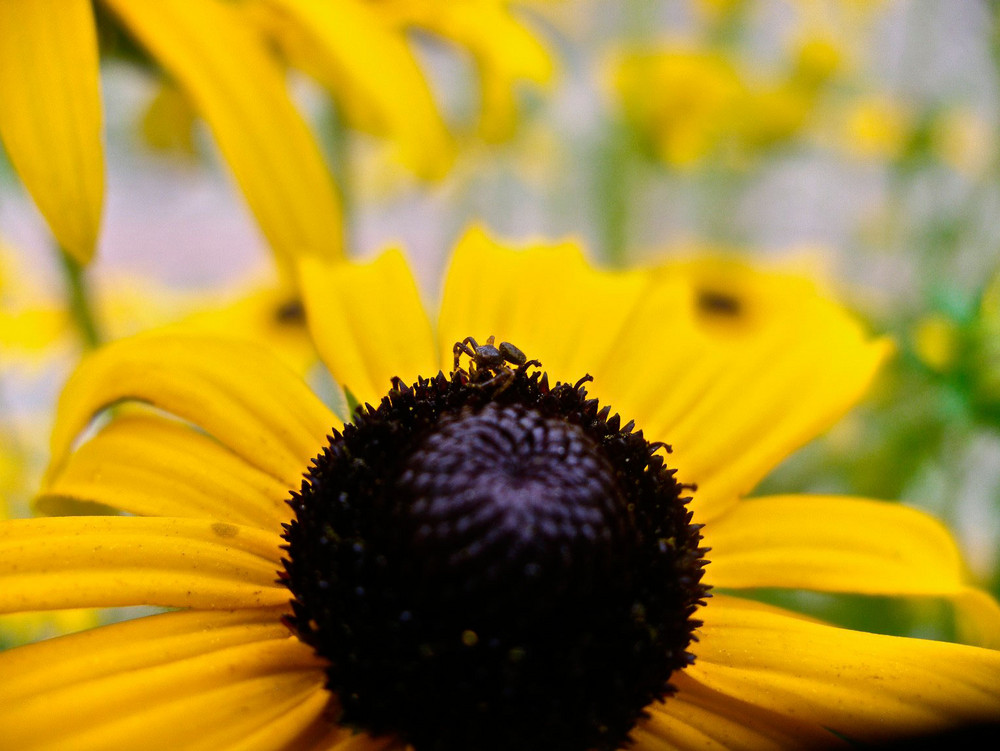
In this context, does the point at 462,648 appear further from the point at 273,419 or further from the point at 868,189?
the point at 868,189

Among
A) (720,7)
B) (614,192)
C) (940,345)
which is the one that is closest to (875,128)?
(720,7)

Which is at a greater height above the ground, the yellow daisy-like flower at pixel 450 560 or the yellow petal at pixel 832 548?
the yellow petal at pixel 832 548

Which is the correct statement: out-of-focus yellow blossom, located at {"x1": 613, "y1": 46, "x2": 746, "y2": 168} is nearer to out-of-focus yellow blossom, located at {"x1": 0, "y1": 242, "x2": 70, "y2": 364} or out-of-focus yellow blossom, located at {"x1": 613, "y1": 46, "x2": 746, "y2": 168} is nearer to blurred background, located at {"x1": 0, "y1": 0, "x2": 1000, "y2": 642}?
blurred background, located at {"x1": 0, "y1": 0, "x2": 1000, "y2": 642}

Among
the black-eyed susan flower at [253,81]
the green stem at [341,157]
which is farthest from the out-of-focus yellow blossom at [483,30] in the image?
the green stem at [341,157]

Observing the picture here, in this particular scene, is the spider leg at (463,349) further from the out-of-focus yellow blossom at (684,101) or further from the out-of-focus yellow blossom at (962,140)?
the out-of-focus yellow blossom at (962,140)

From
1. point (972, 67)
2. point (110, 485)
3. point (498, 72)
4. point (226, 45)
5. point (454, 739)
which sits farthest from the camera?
point (972, 67)

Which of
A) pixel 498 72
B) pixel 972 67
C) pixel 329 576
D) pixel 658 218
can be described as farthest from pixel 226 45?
pixel 972 67
